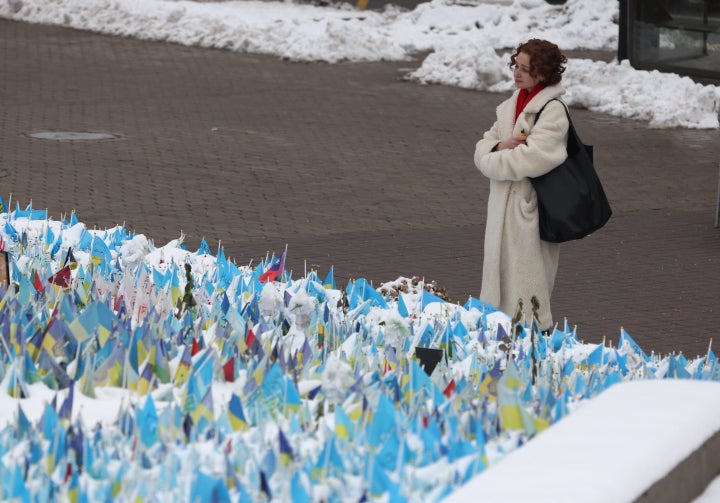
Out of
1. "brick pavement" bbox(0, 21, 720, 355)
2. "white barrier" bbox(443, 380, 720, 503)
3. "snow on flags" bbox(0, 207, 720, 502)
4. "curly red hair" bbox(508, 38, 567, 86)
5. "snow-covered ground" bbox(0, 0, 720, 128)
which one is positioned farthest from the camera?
"snow-covered ground" bbox(0, 0, 720, 128)

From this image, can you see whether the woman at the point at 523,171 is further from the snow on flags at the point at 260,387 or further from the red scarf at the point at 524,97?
the snow on flags at the point at 260,387

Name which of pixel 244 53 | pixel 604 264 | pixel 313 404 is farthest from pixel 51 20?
pixel 313 404

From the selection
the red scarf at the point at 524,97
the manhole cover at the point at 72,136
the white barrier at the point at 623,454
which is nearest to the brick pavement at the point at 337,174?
the manhole cover at the point at 72,136

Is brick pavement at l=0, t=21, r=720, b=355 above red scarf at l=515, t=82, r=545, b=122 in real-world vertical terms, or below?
below

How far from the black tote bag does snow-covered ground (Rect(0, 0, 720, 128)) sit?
10.1 m

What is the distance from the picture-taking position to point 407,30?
926 inches

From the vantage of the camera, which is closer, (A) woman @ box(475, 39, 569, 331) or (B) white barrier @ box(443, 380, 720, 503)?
(B) white barrier @ box(443, 380, 720, 503)

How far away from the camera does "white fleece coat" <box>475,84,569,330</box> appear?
666cm

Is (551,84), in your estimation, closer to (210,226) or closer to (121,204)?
(210,226)

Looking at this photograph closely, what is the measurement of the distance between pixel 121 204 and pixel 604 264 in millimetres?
3882

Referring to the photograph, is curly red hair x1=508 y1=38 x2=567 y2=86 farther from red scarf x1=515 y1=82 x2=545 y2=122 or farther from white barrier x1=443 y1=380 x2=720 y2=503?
white barrier x1=443 y1=380 x2=720 y2=503

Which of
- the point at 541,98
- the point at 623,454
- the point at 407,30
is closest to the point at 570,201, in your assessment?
the point at 541,98

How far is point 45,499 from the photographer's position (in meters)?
3.35

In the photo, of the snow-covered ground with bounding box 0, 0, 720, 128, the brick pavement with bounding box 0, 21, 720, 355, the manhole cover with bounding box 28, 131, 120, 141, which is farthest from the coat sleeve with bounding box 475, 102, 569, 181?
the snow-covered ground with bounding box 0, 0, 720, 128
